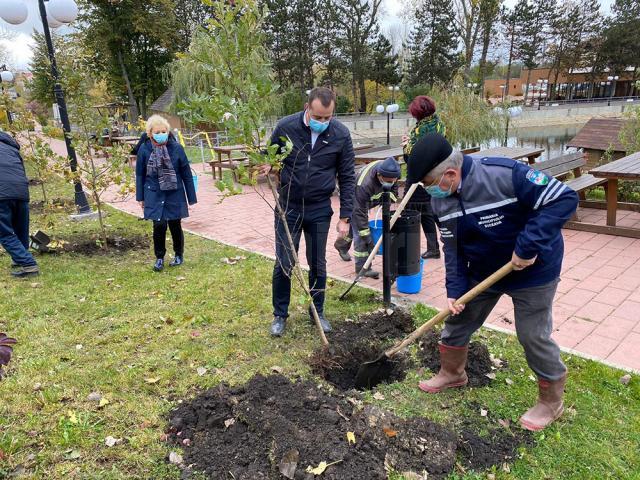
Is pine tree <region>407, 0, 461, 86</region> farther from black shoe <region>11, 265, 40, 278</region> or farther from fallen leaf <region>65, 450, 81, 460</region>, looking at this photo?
fallen leaf <region>65, 450, 81, 460</region>

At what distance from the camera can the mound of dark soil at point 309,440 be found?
2.36 meters

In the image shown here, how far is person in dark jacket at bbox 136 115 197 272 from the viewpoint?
200 inches

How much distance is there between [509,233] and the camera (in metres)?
2.37

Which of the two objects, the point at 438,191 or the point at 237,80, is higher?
the point at 237,80

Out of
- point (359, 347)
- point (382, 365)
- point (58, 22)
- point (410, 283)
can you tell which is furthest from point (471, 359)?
point (58, 22)

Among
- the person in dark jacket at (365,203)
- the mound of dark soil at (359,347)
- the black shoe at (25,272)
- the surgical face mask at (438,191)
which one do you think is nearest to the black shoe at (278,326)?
the mound of dark soil at (359,347)

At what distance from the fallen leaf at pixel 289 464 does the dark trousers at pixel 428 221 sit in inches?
137

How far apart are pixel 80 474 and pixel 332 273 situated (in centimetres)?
327

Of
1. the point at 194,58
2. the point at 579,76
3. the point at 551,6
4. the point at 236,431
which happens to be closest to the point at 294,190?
the point at 194,58

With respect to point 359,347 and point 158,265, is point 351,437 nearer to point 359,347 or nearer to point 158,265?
point 359,347

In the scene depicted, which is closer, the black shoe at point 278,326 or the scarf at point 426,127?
the black shoe at point 278,326

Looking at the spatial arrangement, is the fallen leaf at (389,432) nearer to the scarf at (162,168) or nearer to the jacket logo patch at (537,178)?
the jacket logo patch at (537,178)

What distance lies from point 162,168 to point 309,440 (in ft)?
11.8

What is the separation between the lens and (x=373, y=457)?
2.40 meters
